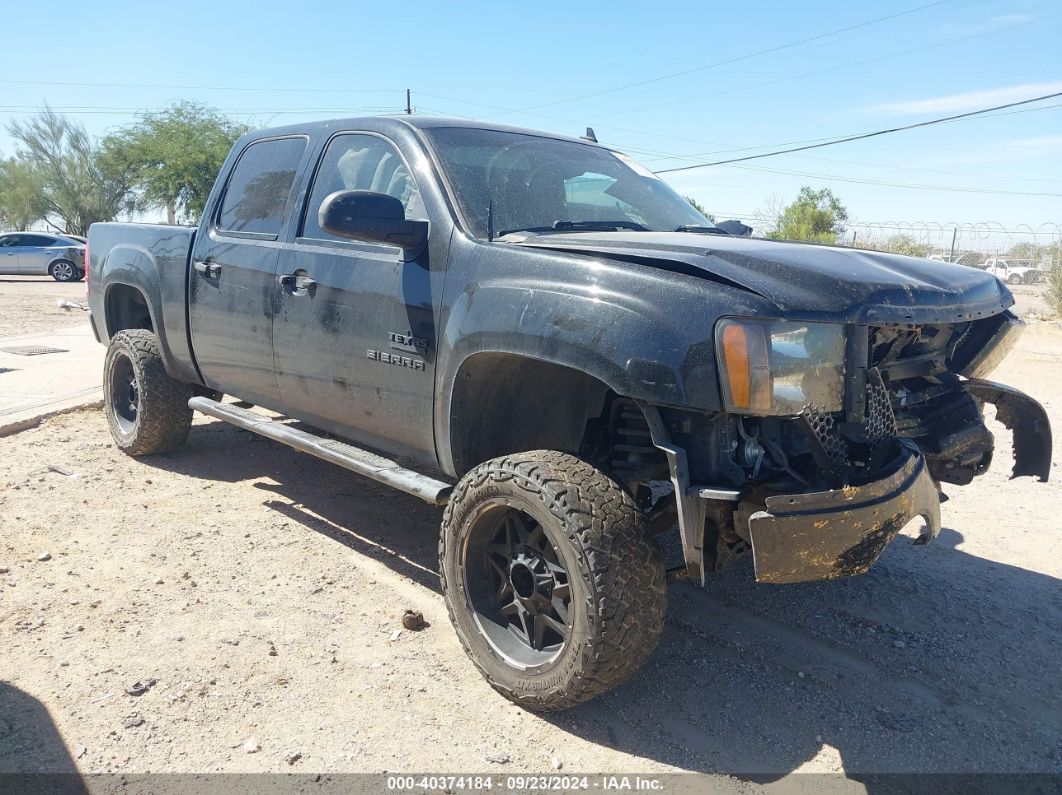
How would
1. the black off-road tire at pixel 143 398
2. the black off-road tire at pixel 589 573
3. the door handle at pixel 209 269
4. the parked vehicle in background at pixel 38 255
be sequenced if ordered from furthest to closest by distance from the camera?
1. the parked vehicle in background at pixel 38 255
2. the black off-road tire at pixel 143 398
3. the door handle at pixel 209 269
4. the black off-road tire at pixel 589 573

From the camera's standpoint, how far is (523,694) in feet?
9.24

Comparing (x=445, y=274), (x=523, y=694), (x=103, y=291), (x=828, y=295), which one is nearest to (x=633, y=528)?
(x=523, y=694)

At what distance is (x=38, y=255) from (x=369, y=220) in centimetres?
2492

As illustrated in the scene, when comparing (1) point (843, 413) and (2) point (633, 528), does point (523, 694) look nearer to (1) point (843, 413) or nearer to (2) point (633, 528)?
(2) point (633, 528)

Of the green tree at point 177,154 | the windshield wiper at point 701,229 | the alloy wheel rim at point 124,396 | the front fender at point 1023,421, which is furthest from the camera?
the green tree at point 177,154

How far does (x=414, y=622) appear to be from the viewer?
3.45 meters

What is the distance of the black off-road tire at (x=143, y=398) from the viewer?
5.28m

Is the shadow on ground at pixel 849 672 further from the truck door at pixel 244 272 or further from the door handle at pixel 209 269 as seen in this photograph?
the door handle at pixel 209 269

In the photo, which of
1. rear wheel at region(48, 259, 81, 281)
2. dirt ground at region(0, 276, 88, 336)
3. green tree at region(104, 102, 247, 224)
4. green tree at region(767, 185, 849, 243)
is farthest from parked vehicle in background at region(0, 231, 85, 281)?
green tree at region(767, 185, 849, 243)

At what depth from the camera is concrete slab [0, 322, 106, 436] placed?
6.44 metres

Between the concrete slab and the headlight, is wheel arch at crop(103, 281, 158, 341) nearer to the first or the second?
the concrete slab

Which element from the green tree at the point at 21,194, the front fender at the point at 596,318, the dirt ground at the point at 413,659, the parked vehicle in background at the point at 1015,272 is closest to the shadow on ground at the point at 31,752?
the dirt ground at the point at 413,659

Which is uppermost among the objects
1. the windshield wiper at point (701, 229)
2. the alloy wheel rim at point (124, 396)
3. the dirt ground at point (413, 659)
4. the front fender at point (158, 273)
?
the windshield wiper at point (701, 229)

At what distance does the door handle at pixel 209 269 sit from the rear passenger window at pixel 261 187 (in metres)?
0.22
